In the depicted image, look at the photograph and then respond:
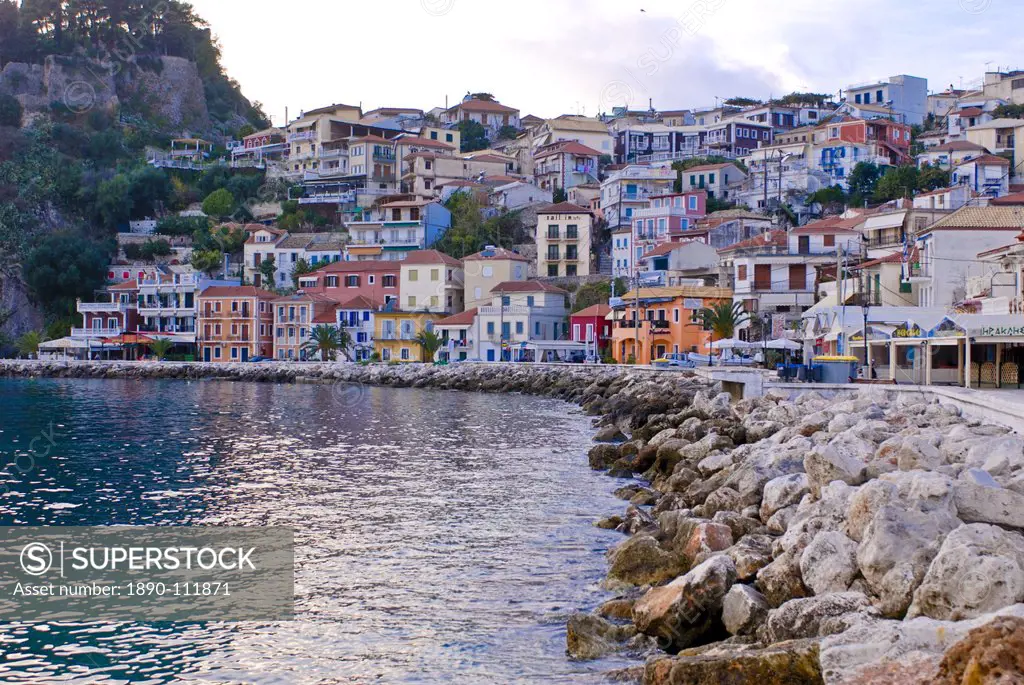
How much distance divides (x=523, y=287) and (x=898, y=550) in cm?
5930

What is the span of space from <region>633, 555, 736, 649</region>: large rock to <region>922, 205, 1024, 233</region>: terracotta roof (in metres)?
32.4

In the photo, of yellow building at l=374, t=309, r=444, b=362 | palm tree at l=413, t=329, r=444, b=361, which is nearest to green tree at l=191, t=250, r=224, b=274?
yellow building at l=374, t=309, r=444, b=362

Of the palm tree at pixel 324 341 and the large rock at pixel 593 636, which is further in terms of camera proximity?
the palm tree at pixel 324 341

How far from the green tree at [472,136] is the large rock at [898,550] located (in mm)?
100622

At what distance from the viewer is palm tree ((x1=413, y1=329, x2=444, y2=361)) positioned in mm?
68875

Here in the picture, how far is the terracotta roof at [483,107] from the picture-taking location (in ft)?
375

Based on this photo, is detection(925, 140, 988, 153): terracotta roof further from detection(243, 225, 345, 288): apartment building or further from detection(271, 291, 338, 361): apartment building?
detection(243, 225, 345, 288): apartment building

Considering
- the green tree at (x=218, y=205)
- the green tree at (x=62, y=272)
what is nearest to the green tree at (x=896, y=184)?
the green tree at (x=218, y=205)

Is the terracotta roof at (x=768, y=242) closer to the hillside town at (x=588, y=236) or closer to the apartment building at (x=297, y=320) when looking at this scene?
the hillside town at (x=588, y=236)

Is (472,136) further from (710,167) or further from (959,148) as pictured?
(959,148)

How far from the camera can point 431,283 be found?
74.2m

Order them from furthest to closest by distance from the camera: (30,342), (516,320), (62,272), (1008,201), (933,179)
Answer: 1. (62,272)
2. (30,342)
3. (933,179)
4. (516,320)
5. (1008,201)

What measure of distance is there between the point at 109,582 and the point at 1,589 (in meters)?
1.32

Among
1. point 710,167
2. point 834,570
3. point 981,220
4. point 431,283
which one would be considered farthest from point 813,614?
point 710,167
